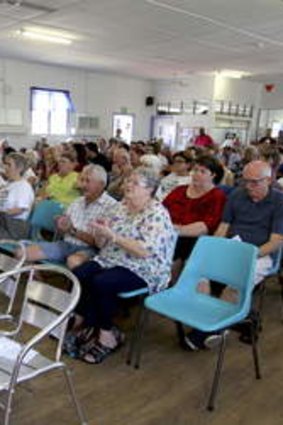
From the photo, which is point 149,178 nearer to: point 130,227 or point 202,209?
point 130,227

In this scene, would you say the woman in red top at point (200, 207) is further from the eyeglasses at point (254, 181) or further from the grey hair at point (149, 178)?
the grey hair at point (149, 178)

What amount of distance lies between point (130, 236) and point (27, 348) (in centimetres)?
116

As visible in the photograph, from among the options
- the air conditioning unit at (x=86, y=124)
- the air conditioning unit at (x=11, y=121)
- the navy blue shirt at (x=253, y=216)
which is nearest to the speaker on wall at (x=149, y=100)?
the air conditioning unit at (x=86, y=124)

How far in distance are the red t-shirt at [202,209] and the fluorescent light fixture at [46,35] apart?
4471 millimetres

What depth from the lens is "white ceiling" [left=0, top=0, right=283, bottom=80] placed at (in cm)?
505

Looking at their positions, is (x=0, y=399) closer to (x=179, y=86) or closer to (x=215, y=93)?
(x=215, y=93)

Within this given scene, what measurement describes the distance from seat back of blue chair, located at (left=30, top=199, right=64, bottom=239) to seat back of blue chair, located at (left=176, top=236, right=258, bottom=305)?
1.42 metres

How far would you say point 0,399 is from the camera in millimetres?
2115

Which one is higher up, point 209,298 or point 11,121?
point 11,121

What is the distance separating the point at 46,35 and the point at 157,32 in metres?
1.86

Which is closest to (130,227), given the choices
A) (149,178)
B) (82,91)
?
(149,178)

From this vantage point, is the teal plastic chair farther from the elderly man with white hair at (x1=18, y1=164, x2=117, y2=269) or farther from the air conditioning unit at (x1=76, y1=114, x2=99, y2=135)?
the air conditioning unit at (x1=76, y1=114, x2=99, y2=135)

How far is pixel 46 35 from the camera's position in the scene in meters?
6.91

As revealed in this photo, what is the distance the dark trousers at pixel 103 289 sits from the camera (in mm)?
2480
